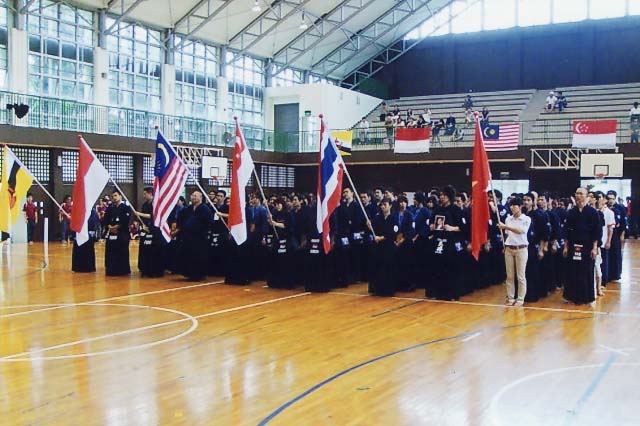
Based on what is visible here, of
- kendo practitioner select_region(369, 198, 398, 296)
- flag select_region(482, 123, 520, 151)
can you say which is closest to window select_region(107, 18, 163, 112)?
flag select_region(482, 123, 520, 151)

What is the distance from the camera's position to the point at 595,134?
991 inches

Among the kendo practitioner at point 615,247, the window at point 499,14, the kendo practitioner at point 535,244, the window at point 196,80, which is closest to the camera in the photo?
the kendo practitioner at point 535,244

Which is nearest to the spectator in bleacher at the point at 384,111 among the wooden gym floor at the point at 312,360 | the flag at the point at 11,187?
the flag at the point at 11,187

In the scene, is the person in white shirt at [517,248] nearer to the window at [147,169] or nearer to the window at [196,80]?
the window at [147,169]

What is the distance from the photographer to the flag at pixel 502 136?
1035 inches

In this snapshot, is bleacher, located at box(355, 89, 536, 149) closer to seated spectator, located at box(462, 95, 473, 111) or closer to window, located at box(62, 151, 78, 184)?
seated spectator, located at box(462, 95, 473, 111)

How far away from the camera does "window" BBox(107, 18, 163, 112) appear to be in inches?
1126

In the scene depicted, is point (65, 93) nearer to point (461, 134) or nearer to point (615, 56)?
point (461, 134)

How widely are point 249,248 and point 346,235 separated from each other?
2.02m

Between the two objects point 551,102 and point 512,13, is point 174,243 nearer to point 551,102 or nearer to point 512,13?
point 551,102

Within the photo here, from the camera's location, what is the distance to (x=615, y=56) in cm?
3450

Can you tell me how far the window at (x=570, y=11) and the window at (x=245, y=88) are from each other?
15.7 meters

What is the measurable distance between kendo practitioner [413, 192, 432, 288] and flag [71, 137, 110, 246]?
6190 millimetres

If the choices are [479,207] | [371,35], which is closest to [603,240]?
[479,207]
